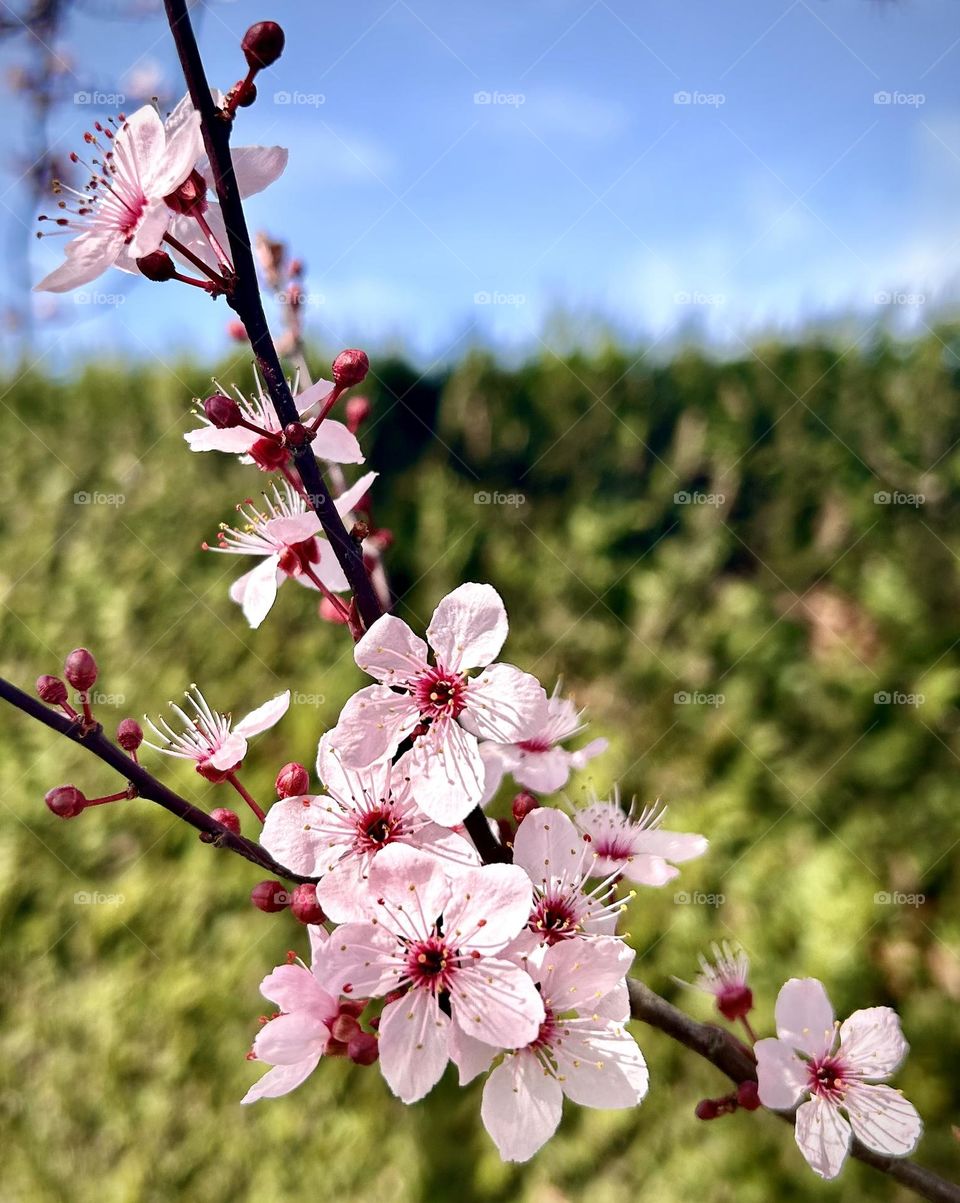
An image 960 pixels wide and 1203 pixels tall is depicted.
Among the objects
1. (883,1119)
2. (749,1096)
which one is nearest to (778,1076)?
(749,1096)

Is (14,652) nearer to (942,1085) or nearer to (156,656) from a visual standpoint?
(156,656)

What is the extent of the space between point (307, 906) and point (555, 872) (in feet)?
0.74

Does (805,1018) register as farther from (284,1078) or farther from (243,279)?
(243,279)

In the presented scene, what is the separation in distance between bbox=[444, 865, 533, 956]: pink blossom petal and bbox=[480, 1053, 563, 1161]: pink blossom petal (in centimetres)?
15

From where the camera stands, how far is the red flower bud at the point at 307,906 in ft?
2.72

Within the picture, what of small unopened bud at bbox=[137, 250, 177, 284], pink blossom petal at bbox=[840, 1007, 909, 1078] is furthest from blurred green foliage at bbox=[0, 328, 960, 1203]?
small unopened bud at bbox=[137, 250, 177, 284]

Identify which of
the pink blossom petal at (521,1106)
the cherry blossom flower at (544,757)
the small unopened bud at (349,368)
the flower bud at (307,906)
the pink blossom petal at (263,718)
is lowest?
the pink blossom petal at (521,1106)

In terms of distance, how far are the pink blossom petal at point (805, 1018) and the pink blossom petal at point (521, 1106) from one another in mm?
295

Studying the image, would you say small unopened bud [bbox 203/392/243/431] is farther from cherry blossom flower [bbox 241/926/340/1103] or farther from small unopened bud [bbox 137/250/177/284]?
cherry blossom flower [bbox 241/926/340/1103]

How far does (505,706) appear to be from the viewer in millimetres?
854

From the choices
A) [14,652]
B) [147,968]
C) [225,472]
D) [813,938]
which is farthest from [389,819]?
[14,652]

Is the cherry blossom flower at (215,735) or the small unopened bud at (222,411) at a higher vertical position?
the small unopened bud at (222,411)

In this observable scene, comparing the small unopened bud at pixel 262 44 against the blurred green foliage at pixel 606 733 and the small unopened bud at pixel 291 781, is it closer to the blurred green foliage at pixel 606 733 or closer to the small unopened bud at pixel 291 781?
the small unopened bud at pixel 291 781

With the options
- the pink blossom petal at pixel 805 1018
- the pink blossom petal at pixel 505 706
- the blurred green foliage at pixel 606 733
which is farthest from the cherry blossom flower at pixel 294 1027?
the blurred green foliage at pixel 606 733
